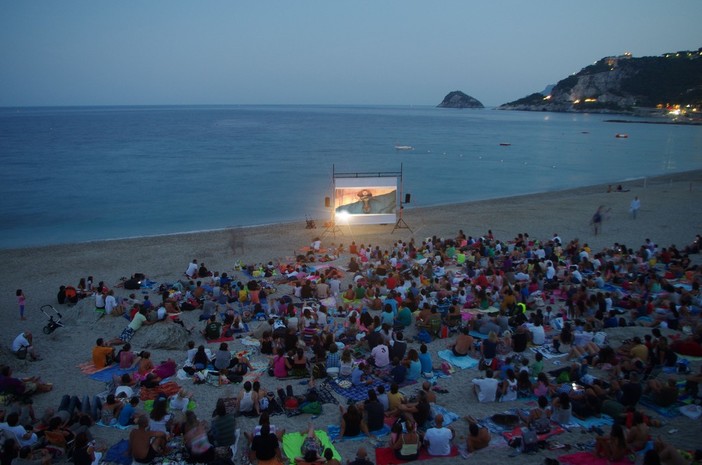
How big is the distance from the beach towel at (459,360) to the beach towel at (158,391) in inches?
211

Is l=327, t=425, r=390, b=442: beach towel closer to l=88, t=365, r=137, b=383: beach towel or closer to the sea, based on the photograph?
l=88, t=365, r=137, b=383: beach towel

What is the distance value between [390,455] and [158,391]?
4.41 meters

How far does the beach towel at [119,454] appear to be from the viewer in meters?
6.98

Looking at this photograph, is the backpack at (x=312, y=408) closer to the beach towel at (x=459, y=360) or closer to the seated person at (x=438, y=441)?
the seated person at (x=438, y=441)

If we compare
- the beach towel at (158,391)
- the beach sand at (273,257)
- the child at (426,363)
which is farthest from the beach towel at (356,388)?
the beach towel at (158,391)

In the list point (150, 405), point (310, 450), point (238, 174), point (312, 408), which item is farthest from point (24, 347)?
point (238, 174)

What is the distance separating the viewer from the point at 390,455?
7078mm

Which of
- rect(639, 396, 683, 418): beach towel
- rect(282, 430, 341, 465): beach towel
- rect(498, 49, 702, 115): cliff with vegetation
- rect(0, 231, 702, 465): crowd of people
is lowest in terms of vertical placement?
rect(282, 430, 341, 465): beach towel

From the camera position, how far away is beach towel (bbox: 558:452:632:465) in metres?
6.74

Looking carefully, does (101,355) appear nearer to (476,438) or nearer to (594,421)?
(476,438)

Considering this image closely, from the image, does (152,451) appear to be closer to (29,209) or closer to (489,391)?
(489,391)

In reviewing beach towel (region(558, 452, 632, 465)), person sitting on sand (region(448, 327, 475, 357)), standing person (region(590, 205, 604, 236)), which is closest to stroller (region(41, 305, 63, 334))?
person sitting on sand (region(448, 327, 475, 357))

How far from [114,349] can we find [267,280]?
582 cm

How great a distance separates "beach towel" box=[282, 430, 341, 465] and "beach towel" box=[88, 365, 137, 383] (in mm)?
4125
